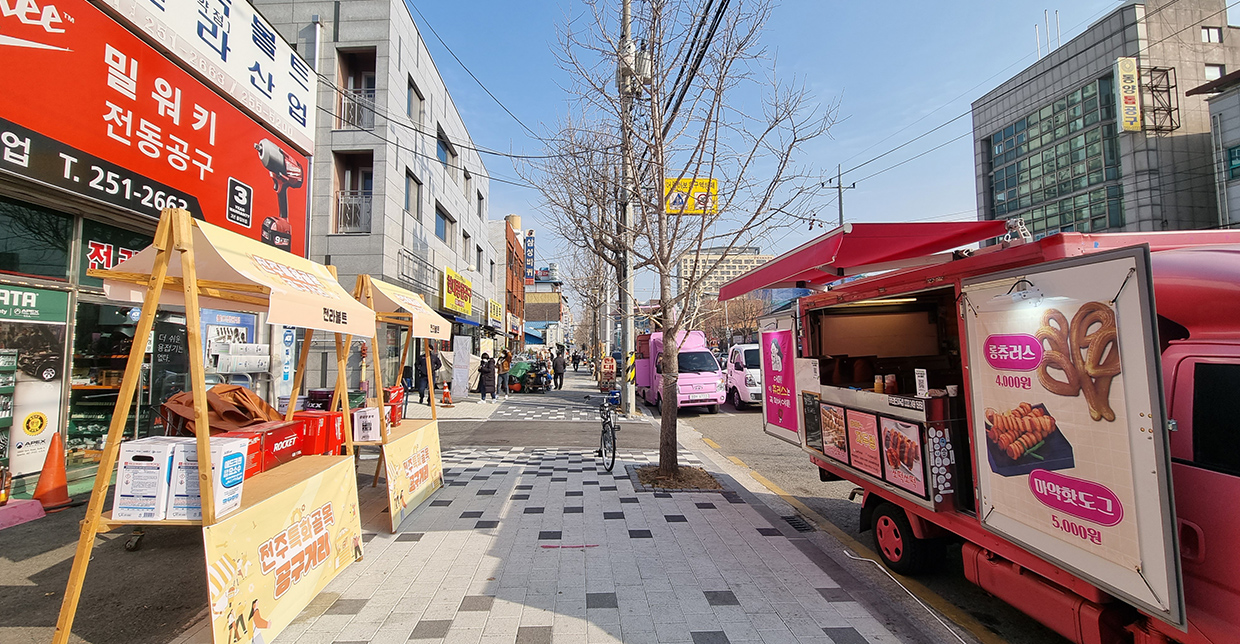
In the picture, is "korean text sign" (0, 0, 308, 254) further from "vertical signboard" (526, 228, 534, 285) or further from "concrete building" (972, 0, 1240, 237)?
"vertical signboard" (526, 228, 534, 285)

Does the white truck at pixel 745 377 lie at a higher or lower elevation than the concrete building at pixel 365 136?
lower

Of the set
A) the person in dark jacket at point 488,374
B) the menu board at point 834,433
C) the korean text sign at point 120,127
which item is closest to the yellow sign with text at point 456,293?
the person in dark jacket at point 488,374

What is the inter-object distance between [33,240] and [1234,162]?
41985 mm

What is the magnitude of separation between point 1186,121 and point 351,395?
41.5 meters

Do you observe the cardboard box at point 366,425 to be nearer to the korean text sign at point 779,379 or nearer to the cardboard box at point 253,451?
the cardboard box at point 253,451

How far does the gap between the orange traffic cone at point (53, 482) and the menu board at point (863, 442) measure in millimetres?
8277

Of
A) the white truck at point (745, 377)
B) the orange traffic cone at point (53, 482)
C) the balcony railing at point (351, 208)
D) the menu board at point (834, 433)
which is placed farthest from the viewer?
the white truck at point (745, 377)

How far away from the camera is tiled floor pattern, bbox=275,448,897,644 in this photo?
318 centimetres

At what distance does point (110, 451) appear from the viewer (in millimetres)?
2729

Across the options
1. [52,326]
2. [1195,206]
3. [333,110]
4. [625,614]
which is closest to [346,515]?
[625,614]

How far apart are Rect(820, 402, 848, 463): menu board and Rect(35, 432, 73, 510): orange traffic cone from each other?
26.9 feet

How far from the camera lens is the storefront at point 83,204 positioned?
5.39 metres

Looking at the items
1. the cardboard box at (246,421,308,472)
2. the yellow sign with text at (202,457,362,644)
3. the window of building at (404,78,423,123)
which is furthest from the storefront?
the window of building at (404,78,423,123)

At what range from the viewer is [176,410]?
14.5 ft
